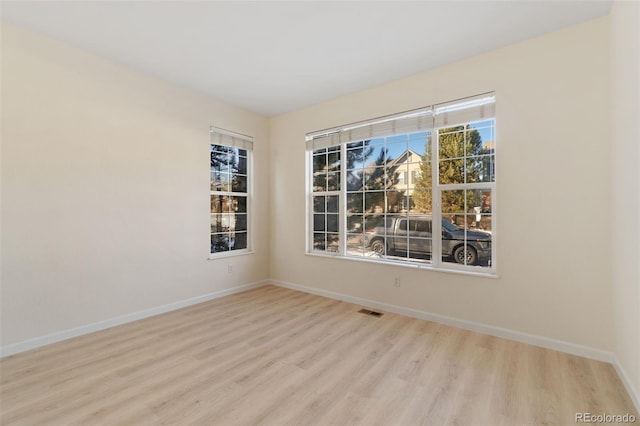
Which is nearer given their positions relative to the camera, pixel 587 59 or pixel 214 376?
pixel 214 376

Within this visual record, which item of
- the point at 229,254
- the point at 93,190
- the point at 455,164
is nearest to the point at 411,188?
the point at 455,164

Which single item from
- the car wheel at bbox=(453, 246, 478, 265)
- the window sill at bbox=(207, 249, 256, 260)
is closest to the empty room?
the car wheel at bbox=(453, 246, 478, 265)

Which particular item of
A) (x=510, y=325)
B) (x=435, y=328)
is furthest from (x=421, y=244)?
(x=510, y=325)

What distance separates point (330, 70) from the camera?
3.34 m

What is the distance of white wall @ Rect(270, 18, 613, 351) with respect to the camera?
2.44m

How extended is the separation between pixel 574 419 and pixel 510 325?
115 cm

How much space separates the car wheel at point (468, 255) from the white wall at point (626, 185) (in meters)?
1.07

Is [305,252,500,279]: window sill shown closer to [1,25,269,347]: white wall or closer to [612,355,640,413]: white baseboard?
[612,355,640,413]: white baseboard

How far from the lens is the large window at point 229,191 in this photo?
428 centimetres

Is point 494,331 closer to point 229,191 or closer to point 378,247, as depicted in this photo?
point 378,247

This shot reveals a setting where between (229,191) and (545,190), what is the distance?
4.01 metres

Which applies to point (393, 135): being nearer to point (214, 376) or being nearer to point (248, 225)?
point (248, 225)

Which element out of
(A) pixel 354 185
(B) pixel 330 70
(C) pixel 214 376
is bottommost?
(C) pixel 214 376

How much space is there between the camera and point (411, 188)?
3.59 meters
